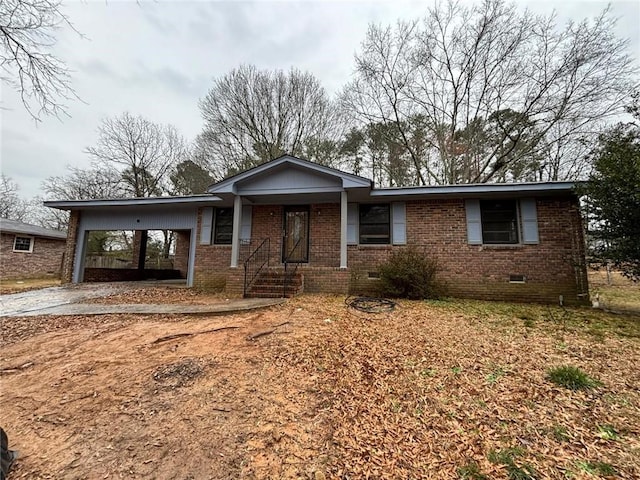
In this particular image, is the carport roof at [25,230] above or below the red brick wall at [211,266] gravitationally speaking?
above

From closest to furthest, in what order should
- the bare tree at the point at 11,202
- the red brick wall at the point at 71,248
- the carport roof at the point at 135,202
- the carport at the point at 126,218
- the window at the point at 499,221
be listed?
the window at the point at 499,221 < the carport roof at the point at 135,202 < the carport at the point at 126,218 < the red brick wall at the point at 71,248 < the bare tree at the point at 11,202

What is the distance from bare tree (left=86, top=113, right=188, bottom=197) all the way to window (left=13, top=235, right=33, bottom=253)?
22.3 feet

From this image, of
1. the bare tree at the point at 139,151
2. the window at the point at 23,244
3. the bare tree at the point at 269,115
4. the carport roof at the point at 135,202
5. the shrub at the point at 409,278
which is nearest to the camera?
the shrub at the point at 409,278

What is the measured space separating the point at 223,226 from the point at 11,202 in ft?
89.7

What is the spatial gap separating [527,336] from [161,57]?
9.70m

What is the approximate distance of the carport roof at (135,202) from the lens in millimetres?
9742

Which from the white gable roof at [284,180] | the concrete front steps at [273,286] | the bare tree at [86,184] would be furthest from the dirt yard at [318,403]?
the bare tree at [86,184]

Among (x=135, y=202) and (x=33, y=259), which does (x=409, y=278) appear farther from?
(x=33, y=259)

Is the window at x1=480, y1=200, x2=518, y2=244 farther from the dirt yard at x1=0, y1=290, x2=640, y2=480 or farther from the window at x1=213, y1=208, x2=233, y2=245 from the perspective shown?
the window at x1=213, y1=208, x2=233, y2=245

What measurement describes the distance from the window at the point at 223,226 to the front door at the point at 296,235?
7.03ft

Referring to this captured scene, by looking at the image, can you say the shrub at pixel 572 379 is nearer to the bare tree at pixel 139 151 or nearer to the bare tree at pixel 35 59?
the bare tree at pixel 35 59

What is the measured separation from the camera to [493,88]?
13.0 m

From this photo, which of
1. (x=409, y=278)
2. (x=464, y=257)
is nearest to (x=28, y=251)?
(x=409, y=278)

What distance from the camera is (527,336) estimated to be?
13.9 ft
